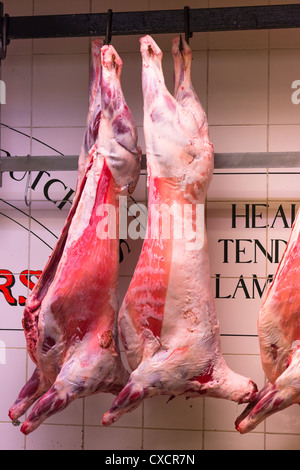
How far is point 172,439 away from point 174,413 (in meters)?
0.10

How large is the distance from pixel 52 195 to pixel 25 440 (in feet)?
3.32

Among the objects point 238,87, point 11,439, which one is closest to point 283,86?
point 238,87

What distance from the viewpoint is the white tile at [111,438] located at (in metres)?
2.65

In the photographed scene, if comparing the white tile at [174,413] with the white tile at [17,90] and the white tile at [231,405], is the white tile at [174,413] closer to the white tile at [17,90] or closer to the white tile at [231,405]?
the white tile at [231,405]

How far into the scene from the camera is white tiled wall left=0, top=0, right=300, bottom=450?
103 inches

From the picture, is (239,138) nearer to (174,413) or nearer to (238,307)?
(238,307)

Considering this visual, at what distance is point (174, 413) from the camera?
8.63 feet

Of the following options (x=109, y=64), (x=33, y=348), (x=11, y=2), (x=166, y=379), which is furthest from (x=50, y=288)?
(x=11, y=2)

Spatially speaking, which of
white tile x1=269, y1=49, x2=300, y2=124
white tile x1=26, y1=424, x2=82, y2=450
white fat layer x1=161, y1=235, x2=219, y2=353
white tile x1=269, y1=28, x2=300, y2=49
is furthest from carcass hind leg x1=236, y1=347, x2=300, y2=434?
white tile x1=269, y1=28, x2=300, y2=49

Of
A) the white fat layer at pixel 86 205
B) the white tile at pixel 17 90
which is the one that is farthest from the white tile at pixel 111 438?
the white tile at pixel 17 90

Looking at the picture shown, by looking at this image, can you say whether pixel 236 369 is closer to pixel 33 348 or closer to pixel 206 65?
pixel 33 348

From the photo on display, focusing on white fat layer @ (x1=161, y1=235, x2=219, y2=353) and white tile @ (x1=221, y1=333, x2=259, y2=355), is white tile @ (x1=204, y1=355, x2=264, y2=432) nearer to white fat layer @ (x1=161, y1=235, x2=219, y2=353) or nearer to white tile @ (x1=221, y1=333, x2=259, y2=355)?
white tile @ (x1=221, y1=333, x2=259, y2=355)

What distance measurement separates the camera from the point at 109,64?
2.27m

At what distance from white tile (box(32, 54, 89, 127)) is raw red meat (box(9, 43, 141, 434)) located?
47 cm
